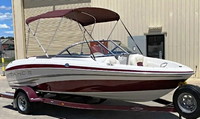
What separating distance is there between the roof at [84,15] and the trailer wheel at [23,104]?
6.10 feet

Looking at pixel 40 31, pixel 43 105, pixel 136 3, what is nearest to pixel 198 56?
pixel 136 3

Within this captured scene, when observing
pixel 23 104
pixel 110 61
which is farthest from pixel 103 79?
pixel 23 104

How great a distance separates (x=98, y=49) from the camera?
637cm

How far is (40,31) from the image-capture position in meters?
16.2

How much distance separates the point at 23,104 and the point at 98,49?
238 cm

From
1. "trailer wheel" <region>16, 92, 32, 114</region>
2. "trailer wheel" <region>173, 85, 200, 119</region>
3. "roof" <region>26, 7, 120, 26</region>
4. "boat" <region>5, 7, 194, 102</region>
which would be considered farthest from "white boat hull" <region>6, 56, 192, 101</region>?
"roof" <region>26, 7, 120, 26</region>

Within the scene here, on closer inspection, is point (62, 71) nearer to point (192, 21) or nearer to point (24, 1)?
point (192, 21)

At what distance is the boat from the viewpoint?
16.8ft

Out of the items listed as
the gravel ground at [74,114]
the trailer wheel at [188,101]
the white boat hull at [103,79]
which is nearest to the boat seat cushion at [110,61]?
the white boat hull at [103,79]

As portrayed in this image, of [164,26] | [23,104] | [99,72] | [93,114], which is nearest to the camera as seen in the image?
[99,72]

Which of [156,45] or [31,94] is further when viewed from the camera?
[156,45]

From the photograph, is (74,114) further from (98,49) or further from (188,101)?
(188,101)

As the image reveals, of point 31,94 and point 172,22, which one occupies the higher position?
point 172,22

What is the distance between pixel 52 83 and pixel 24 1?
11659mm
